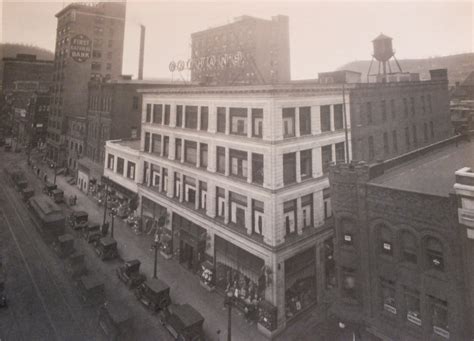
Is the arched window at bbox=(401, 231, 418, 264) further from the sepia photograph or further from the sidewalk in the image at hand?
the sidewalk

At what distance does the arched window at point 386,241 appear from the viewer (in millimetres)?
17172

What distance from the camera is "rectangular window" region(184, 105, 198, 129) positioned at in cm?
2958

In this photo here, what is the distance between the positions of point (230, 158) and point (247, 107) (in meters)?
4.63

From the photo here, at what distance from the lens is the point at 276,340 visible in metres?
21.0

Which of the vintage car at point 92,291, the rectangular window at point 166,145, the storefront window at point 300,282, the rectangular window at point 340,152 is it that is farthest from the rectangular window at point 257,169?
the vintage car at point 92,291

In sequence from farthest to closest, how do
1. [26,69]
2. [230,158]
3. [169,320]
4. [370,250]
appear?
[26,69], [230,158], [169,320], [370,250]

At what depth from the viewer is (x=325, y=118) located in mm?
27047

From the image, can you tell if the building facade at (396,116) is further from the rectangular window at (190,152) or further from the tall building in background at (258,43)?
the tall building in background at (258,43)

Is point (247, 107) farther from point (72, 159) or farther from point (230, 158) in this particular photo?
point (72, 159)

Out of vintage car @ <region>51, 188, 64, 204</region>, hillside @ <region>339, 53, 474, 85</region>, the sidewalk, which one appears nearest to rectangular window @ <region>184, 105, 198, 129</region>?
the sidewalk

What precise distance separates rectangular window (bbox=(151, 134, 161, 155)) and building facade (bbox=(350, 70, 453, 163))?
2119 cm

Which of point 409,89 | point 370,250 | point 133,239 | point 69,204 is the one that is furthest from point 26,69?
point 370,250

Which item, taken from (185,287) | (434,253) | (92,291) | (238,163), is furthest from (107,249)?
(434,253)

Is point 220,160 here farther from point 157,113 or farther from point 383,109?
point 383,109
